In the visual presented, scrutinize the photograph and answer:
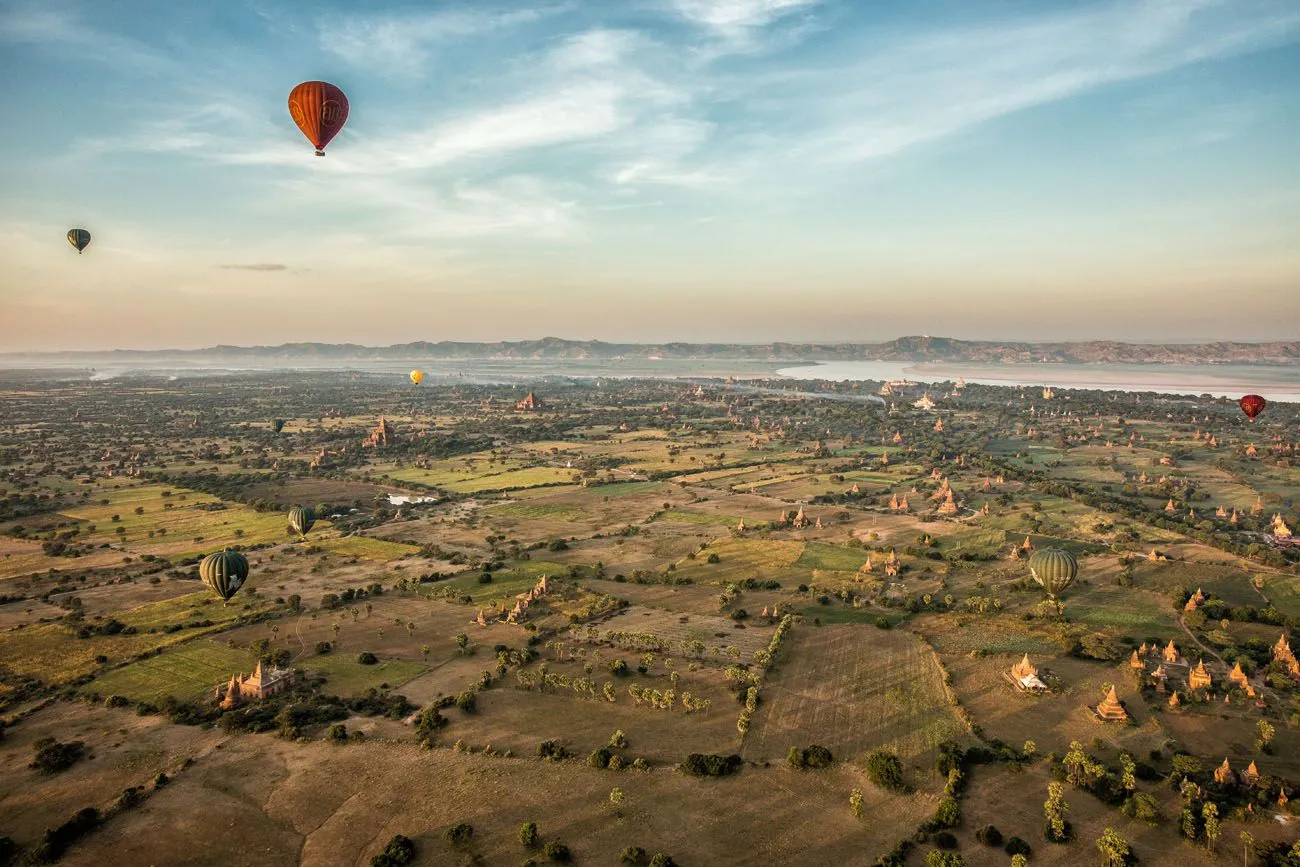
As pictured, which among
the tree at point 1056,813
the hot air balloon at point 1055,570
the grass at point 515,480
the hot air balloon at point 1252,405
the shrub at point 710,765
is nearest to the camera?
the tree at point 1056,813

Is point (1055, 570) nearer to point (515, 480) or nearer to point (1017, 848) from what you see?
point (1017, 848)

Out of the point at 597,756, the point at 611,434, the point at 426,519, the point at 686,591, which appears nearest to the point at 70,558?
the point at 426,519

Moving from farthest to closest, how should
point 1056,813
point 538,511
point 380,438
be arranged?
point 380,438, point 538,511, point 1056,813

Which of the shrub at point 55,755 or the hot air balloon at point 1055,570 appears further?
the hot air balloon at point 1055,570

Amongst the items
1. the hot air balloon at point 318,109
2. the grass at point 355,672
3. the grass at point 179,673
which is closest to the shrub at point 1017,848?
the grass at point 355,672

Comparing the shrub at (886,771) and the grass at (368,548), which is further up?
the grass at (368,548)

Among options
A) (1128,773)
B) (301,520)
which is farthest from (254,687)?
(1128,773)

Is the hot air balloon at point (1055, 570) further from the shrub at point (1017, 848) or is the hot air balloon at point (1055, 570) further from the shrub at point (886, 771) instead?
the shrub at point (1017, 848)
